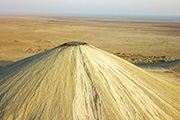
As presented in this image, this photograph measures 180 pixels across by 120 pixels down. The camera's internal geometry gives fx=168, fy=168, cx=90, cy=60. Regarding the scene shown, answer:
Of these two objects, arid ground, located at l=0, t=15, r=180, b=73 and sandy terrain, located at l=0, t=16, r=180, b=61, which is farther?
sandy terrain, located at l=0, t=16, r=180, b=61

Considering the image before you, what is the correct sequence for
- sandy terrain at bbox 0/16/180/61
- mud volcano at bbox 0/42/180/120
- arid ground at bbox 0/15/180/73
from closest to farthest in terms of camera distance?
mud volcano at bbox 0/42/180/120 → arid ground at bbox 0/15/180/73 → sandy terrain at bbox 0/16/180/61

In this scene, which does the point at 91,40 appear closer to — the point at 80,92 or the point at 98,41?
the point at 98,41

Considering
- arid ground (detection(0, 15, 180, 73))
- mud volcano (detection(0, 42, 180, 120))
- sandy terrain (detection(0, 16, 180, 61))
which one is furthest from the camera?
sandy terrain (detection(0, 16, 180, 61))

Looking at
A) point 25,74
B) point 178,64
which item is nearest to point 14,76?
point 25,74

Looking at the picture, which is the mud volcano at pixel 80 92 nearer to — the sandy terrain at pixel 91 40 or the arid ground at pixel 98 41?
the arid ground at pixel 98 41

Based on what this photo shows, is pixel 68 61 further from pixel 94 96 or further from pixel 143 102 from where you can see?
pixel 143 102

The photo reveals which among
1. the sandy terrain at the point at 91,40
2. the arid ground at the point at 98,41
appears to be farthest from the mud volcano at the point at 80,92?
the sandy terrain at the point at 91,40

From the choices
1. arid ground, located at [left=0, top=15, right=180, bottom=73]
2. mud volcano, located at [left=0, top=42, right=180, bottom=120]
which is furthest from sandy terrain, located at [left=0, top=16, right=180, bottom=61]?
mud volcano, located at [left=0, top=42, right=180, bottom=120]

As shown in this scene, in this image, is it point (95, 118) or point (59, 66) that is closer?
point (95, 118)

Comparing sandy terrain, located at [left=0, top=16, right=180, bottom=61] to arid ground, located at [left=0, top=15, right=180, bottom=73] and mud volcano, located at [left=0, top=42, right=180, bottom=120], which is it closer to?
arid ground, located at [left=0, top=15, right=180, bottom=73]
